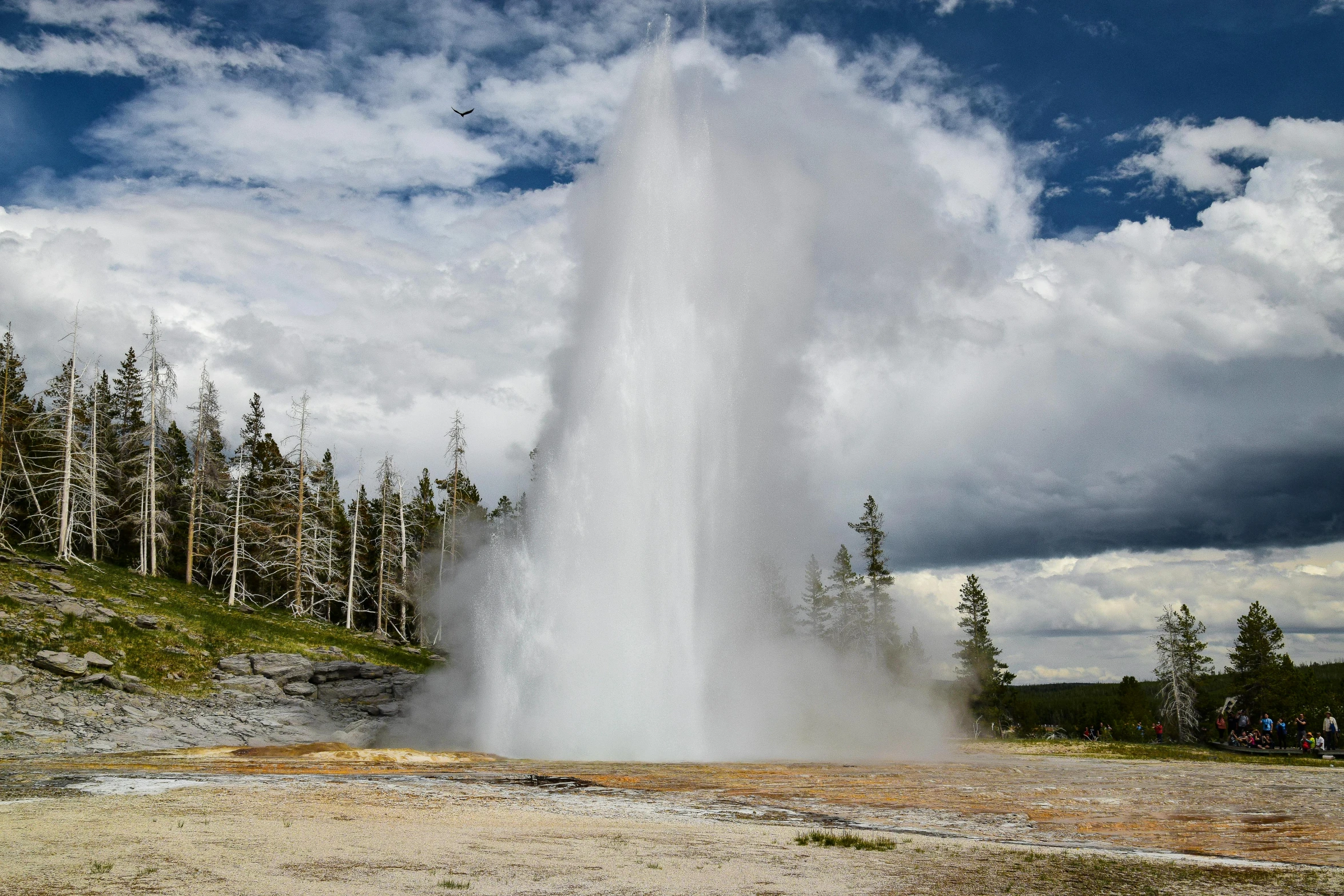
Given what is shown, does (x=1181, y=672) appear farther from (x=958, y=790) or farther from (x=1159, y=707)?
(x=958, y=790)

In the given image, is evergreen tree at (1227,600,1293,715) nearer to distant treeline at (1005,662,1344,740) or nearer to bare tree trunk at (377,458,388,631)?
distant treeline at (1005,662,1344,740)

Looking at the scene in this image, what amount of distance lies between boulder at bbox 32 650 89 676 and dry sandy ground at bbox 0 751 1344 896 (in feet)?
33.0

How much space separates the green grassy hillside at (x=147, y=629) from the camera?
3080cm

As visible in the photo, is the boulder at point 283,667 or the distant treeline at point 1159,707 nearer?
the boulder at point 283,667

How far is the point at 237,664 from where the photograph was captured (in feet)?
116

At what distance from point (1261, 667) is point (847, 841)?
58.9m

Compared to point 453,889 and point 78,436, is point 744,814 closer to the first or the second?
point 453,889

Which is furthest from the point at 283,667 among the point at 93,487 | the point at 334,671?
the point at 93,487

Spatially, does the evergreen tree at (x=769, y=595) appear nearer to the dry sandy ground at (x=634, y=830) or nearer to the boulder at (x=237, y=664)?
the dry sandy ground at (x=634, y=830)

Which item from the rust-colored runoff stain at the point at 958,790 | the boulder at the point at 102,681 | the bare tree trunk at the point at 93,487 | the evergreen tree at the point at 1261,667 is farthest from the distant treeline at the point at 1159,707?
the bare tree trunk at the point at 93,487

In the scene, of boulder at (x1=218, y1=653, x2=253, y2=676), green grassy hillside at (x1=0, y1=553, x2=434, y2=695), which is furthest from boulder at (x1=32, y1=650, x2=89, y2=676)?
boulder at (x1=218, y1=653, x2=253, y2=676)

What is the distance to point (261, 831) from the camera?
10.4m

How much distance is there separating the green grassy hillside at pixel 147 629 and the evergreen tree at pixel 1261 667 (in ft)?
172

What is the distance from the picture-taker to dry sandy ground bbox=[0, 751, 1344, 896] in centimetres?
820
